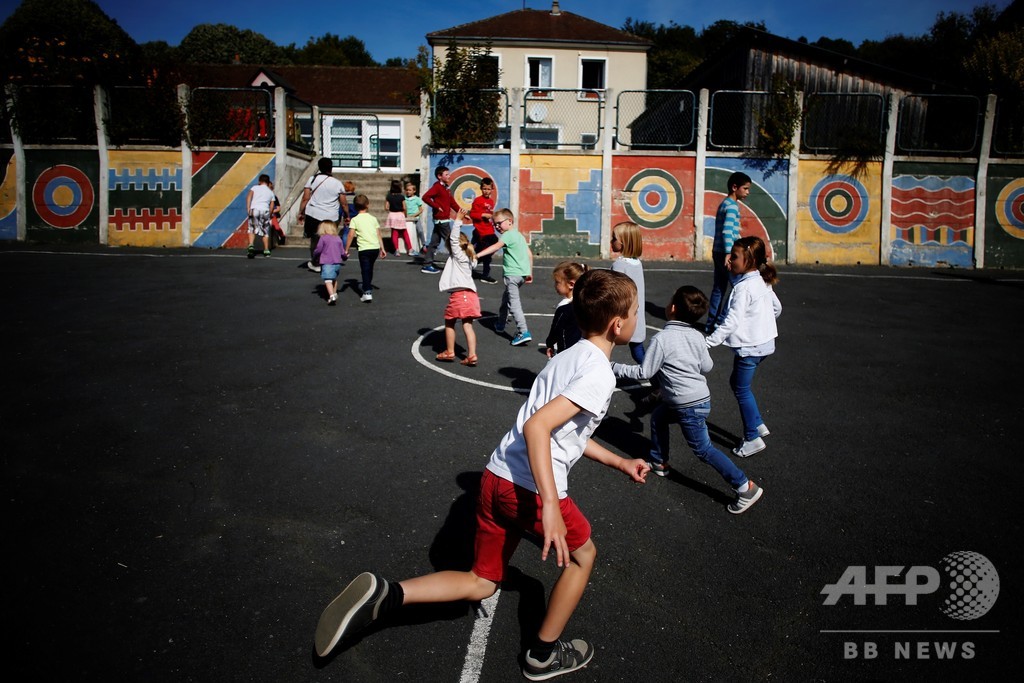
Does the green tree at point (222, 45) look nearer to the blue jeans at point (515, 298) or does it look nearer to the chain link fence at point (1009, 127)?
the chain link fence at point (1009, 127)

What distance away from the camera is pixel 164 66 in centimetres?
1948

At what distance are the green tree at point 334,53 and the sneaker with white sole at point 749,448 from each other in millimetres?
71502

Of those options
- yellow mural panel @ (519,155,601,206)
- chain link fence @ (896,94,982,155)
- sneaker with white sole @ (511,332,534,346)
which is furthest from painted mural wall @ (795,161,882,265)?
sneaker with white sole @ (511,332,534,346)

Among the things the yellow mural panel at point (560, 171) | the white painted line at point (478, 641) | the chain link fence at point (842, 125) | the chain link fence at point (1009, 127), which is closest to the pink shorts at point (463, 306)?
the white painted line at point (478, 641)

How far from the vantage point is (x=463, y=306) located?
8.17 meters

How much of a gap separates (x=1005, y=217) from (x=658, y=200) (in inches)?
381

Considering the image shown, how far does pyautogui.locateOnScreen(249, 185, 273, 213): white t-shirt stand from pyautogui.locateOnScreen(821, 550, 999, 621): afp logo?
51.1 ft

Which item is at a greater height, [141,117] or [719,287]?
[141,117]

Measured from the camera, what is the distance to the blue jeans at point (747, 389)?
591 cm

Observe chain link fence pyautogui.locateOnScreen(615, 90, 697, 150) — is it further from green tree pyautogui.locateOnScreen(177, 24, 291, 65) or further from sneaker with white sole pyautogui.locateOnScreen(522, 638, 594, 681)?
green tree pyautogui.locateOnScreen(177, 24, 291, 65)

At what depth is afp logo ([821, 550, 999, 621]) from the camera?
393 centimetres

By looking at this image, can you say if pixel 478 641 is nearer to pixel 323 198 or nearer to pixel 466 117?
pixel 323 198

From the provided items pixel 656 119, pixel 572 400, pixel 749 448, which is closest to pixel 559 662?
pixel 572 400

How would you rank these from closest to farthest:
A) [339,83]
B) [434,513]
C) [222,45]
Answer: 1. [434,513]
2. [339,83]
3. [222,45]
